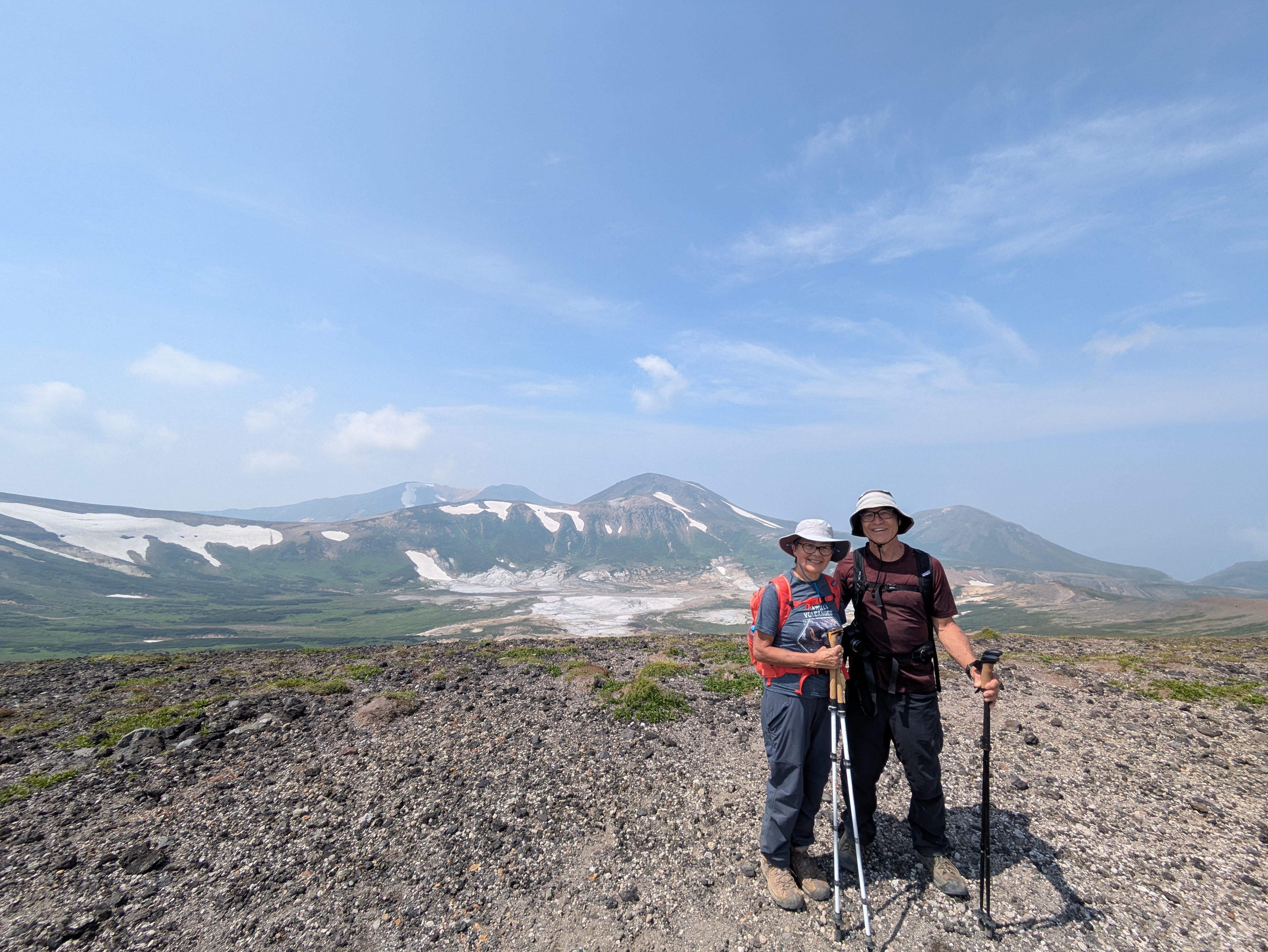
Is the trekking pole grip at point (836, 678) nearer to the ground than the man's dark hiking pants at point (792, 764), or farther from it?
farther from it

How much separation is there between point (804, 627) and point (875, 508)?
5.41 ft

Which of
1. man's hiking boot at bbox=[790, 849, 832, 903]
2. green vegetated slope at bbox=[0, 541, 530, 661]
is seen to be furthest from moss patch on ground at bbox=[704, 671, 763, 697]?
green vegetated slope at bbox=[0, 541, 530, 661]

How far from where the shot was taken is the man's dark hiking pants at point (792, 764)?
219 inches

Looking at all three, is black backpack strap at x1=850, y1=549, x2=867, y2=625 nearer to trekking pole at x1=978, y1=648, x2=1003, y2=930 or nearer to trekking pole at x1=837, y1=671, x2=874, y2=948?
trekking pole at x1=837, y1=671, x2=874, y2=948

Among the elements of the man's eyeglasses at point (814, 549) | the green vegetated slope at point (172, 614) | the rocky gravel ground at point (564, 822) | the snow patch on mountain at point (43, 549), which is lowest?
the green vegetated slope at point (172, 614)

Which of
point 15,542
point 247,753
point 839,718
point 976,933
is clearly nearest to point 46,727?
point 247,753

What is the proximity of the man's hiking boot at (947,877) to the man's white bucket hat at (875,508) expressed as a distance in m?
3.95

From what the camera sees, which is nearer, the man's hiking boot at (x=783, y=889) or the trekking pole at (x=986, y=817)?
the trekking pole at (x=986, y=817)

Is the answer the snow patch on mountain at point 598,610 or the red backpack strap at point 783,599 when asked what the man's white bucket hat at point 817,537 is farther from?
the snow patch on mountain at point 598,610

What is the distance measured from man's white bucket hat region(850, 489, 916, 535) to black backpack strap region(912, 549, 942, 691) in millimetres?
346

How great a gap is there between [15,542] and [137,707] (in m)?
279

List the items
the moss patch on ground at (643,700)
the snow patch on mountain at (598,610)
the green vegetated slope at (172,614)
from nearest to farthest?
the moss patch on ground at (643,700)
the green vegetated slope at (172,614)
the snow patch on mountain at (598,610)

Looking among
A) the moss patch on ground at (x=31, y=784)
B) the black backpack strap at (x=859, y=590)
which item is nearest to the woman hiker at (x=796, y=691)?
the black backpack strap at (x=859, y=590)

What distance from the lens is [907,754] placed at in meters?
5.76
